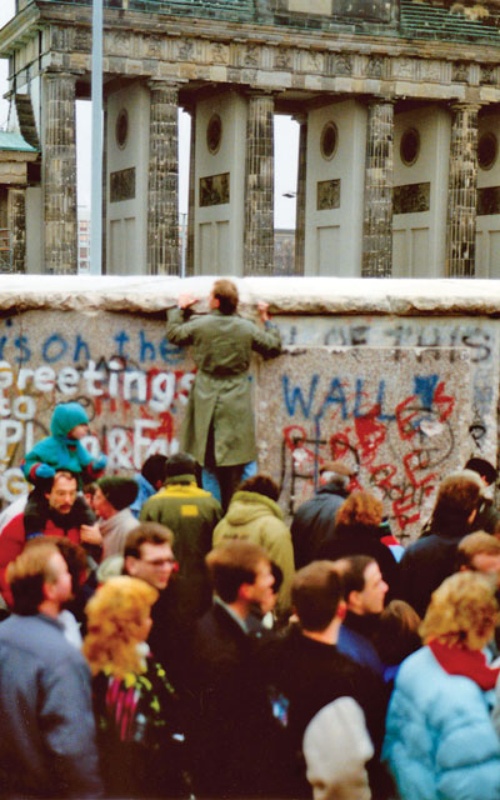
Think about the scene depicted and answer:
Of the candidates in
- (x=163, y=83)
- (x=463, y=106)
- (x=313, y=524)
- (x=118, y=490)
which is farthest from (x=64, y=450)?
(x=463, y=106)

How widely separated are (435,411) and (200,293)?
1.54m

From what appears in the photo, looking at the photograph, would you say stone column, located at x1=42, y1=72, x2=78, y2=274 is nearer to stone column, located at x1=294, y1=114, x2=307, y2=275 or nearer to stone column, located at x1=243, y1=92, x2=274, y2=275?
stone column, located at x1=243, y1=92, x2=274, y2=275

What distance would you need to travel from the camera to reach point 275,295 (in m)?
8.02

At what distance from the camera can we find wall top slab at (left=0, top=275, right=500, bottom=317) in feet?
25.9

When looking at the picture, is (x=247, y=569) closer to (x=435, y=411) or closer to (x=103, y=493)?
(x=103, y=493)

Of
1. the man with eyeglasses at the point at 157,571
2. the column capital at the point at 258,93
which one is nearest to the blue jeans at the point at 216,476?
the man with eyeglasses at the point at 157,571

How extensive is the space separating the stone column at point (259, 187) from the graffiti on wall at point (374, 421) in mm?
35924

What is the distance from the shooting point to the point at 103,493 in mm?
6148

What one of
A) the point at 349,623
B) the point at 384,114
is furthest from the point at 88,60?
the point at 349,623

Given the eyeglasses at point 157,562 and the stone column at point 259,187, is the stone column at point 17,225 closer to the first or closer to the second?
the stone column at point 259,187

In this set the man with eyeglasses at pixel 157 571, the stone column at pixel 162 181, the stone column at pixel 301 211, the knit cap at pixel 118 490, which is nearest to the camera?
the man with eyeglasses at pixel 157 571

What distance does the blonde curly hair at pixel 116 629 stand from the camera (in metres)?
4.19

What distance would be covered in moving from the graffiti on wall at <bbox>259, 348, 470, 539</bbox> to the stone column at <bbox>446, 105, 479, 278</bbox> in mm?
39156

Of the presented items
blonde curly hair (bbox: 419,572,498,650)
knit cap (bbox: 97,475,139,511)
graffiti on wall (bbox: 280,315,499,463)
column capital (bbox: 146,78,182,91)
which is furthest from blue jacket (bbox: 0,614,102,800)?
column capital (bbox: 146,78,182,91)
